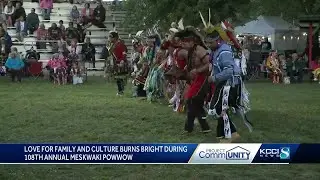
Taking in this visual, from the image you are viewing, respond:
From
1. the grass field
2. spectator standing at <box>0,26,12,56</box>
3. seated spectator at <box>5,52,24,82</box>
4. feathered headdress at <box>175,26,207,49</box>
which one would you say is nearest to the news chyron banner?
the grass field

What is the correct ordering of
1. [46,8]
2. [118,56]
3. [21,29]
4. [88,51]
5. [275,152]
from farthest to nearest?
[46,8]
[21,29]
[88,51]
[118,56]
[275,152]

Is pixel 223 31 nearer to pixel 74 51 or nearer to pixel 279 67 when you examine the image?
pixel 74 51

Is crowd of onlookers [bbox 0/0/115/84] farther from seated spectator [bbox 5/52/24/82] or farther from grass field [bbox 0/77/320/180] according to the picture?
grass field [bbox 0/77/320/180]

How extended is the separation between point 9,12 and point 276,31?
645 inches

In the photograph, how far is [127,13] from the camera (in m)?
30.8

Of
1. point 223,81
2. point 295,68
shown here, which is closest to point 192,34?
point 223,81

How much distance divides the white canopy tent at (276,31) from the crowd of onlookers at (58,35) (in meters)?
10.8

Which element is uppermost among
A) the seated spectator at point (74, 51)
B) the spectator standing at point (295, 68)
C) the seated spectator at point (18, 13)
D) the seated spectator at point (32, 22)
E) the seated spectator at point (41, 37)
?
the seated spectator at point (18, 13)

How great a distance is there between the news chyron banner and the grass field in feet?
4.51

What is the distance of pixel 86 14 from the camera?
2895cm

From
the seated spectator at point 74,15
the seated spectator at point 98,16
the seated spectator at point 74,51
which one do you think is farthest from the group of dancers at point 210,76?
the seated spectator at point 74,15

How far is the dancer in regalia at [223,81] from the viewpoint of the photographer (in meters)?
8.51

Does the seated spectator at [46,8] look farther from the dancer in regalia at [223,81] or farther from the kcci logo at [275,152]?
the kcci logo at [275,152]

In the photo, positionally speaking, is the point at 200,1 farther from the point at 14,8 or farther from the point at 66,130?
the point at 66,130
